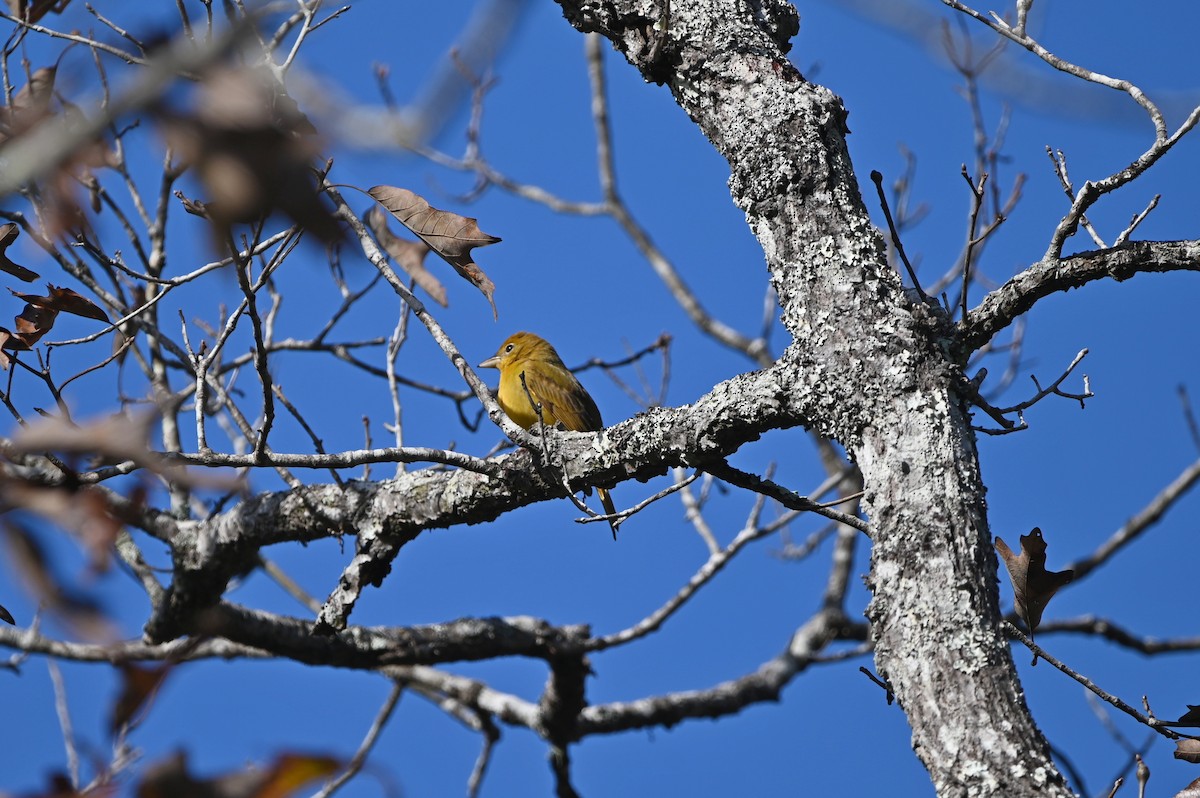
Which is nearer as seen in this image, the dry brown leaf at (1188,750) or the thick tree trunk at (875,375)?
the thick tree trunk at (875,375)

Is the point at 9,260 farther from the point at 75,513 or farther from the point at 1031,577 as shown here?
the point at 1031,577

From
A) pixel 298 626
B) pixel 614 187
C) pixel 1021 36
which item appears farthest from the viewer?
pixel 614 187

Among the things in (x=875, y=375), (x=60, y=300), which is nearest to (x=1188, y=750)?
(x=875, y=375)

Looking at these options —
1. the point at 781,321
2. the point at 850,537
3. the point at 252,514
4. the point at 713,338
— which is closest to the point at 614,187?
the point at 713,338

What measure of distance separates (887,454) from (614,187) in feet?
25.5

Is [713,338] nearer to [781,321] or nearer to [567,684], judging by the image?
[567,684]

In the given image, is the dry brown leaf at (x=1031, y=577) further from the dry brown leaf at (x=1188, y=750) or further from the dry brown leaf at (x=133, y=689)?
the dry brown leaf at (x=133, y=689)

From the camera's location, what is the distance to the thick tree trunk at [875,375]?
1997mm

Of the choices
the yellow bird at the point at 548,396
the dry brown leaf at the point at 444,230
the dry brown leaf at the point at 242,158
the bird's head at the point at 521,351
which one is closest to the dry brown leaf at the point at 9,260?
the dry brown leaf at the point at 444,230

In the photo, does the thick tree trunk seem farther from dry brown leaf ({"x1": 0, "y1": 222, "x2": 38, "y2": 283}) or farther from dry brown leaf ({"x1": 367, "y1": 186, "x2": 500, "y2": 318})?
dry brown leaf ({"x1": 0, "y1": 222, "x2": 38, "y2": 283})

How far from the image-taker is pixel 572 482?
2910mm

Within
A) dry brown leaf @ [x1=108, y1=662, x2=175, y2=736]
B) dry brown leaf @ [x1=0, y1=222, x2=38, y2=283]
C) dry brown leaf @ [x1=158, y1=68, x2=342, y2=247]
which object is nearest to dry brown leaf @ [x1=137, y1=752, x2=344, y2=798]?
dry brown leaf @ [x1=108, y1=662, x2=175, y2=736]

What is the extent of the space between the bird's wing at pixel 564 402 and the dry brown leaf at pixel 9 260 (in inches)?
132

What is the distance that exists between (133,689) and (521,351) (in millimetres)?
6213
